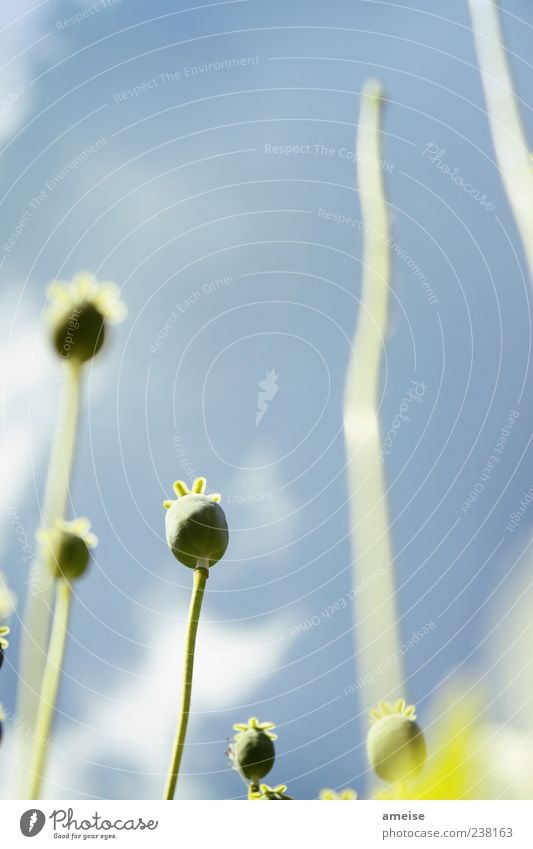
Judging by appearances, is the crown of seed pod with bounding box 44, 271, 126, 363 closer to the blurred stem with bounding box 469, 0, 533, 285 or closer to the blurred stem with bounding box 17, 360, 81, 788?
the blurred stem with bounding box 17, 360, 81, 788

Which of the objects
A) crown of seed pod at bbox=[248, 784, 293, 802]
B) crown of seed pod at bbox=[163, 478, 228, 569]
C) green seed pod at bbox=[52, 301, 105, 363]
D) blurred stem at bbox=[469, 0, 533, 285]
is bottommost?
crown of seed pod at bbox=[248, 784, 293, 802]

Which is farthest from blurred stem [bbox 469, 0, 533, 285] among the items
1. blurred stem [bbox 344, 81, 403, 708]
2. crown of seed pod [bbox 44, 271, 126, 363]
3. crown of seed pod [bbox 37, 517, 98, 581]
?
crown of seed pod [bbox 37, 517, 98, 581]

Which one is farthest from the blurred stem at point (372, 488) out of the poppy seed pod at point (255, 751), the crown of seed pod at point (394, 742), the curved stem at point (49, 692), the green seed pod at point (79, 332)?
the green seed pod at point (79, 332)

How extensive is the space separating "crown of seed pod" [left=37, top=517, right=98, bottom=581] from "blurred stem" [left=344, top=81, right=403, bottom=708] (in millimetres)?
564

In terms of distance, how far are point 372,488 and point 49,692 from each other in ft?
2.67

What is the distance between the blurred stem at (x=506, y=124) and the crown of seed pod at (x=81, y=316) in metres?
1.11

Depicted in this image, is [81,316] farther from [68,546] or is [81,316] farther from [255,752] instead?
[255,752]

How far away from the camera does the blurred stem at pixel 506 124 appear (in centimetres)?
211

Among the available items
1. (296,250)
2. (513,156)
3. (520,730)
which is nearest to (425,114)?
(296,250)

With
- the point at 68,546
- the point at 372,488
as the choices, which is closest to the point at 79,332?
the point at 68,546

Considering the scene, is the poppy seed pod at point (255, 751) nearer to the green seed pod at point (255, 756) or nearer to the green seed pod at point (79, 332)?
the green seed pod at point (255, 756)

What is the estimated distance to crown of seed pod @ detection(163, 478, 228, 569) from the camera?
4.51 ft

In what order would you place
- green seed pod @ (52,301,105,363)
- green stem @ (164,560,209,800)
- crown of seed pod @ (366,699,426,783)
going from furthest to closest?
green seed pod @ (52,301,105,363) → crown of seed pod @ (366,699,426,783) → green stem @ (164,560,209,800)

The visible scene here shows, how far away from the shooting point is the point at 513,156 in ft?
7.21
